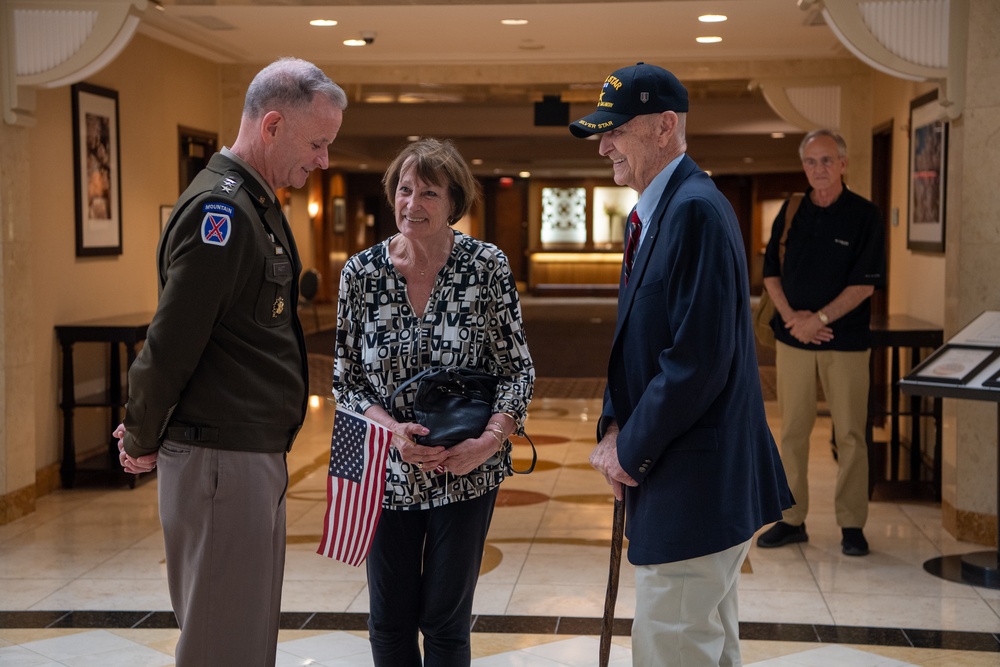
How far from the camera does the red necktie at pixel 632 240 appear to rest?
2.46 m

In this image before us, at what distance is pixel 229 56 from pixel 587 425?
410cm

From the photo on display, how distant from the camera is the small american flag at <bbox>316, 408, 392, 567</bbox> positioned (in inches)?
106

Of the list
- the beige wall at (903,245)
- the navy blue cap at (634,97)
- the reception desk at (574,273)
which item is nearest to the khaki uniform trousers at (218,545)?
the navy blue cap at (634,97)

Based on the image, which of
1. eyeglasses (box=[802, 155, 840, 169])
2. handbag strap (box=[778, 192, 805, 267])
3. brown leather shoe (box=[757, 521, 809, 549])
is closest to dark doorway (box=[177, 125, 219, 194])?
handbag strap (box=[778, 192, 805, 267])

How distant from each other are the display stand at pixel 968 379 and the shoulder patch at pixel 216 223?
3.18 m

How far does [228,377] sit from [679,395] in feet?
2.93

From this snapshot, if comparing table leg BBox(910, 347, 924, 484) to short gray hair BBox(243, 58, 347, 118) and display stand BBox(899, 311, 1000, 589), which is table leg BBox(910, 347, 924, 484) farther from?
short gray hair BBox(243, 58, 347, 118)

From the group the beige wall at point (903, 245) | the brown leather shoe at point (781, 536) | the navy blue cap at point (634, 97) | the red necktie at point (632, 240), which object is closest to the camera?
the navy blue cap at point (634, 97)

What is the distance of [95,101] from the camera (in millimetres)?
7129

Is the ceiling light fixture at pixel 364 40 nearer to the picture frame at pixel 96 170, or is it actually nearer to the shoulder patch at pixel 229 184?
A: the picture frame at pixel 96 170

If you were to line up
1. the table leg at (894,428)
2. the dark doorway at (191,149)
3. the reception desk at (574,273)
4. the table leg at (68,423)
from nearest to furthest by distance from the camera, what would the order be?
the table leg at (68,423) < the table leg at (894,428) < the dark doorway at (191,149) < the reception desk at (574,273)

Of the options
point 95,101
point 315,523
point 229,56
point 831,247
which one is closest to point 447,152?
point 831,247

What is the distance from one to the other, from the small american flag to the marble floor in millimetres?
1213

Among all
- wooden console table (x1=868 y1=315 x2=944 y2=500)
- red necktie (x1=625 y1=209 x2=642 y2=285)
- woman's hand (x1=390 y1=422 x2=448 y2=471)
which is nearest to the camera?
red necktie (x1=625 y1=209 x2=642 y2=285)
